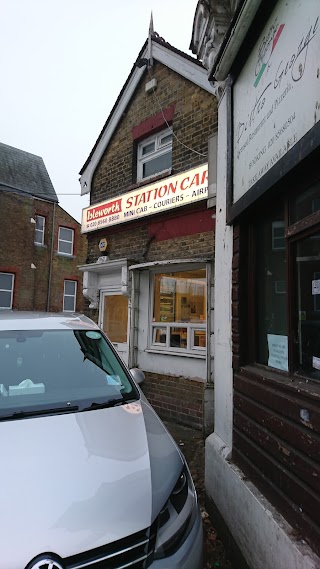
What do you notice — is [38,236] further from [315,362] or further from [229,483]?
[315,362]

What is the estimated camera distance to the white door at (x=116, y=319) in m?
7.84

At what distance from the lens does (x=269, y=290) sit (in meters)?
3.17

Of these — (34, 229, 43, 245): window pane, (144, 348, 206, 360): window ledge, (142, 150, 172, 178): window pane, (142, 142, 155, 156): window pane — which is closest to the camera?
(144, 348, 206, 360): window ledge

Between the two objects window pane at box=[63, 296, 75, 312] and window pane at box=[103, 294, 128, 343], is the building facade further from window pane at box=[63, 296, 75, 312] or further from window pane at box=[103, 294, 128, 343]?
window pane at box=[63, 296, 75, 312]

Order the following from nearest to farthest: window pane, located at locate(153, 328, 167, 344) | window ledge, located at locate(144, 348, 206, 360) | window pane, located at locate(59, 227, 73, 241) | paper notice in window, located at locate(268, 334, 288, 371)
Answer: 1. paper notice in window, located at locate(268, 334, 288, 371)
2. window ledge, located at locate(144, 348, 206, 360)
3. window pane, located at locate(153, 328, 167, 344)
4. window pane, located at locate(59, 227, 73, 241)

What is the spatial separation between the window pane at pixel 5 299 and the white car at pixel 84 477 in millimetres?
16548

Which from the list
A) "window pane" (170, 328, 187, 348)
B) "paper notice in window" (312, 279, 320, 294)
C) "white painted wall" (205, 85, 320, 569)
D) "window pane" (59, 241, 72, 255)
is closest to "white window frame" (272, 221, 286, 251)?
"paper notice in window" (312, 279, 320, 294)

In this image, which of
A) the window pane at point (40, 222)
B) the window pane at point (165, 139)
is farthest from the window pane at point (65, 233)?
the window pane at point (165, 139)

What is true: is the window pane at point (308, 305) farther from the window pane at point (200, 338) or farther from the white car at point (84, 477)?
the window pane at point (200, 338)

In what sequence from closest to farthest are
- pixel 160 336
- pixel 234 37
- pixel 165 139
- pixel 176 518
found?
pixel 176 518 < pixel 234 37 < pixel 160 336 < pixel 165 139

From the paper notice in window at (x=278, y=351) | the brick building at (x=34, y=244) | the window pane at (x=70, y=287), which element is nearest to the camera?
the paper notice in window at (x=278, y=351)

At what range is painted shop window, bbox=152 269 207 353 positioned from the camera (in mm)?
6379

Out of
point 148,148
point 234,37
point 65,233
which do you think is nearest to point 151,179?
point 148,148

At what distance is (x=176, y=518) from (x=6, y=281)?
719 inches
